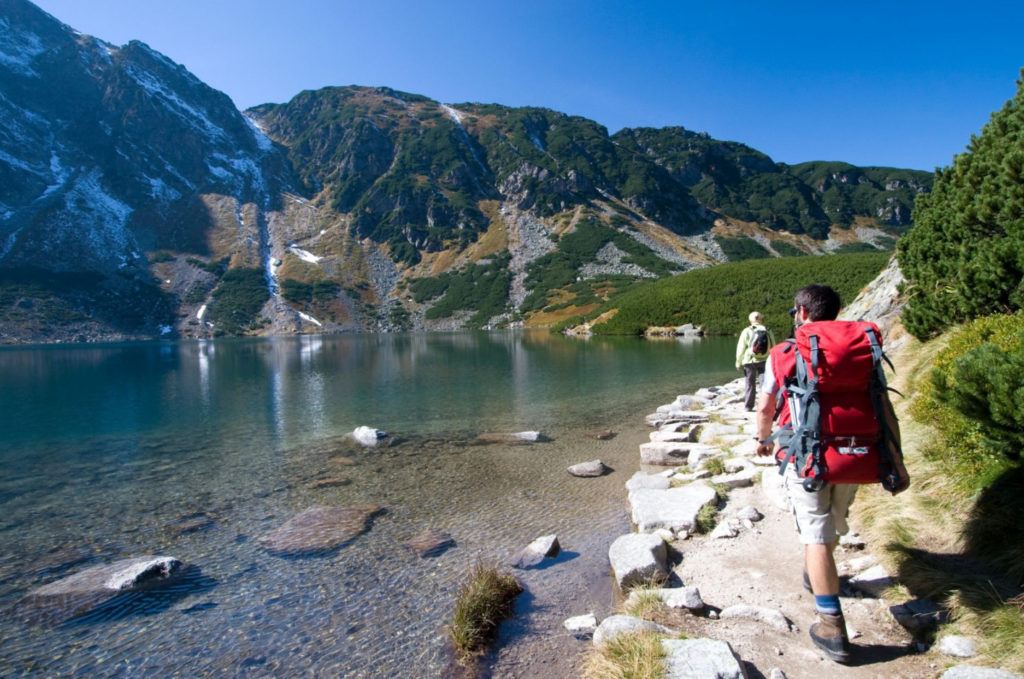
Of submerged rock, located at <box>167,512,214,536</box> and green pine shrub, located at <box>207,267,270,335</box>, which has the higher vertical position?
green pine shrub, located at <box>207,267,270,335</box>

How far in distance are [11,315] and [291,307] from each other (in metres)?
67.8

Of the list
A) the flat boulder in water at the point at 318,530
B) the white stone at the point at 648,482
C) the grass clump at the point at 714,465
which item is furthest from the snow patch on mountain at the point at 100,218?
the grass clump at the point at 714,465

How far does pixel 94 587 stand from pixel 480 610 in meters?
6.40

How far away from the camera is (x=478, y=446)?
55.9 ft

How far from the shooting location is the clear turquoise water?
A: 21.8 feet

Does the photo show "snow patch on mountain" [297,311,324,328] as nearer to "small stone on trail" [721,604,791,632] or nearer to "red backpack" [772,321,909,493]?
"small stone on trail" [721,604,791,632]

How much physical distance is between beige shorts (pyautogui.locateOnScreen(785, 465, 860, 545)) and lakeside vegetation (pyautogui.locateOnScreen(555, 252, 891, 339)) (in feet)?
259

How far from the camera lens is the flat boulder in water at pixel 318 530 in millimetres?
9531

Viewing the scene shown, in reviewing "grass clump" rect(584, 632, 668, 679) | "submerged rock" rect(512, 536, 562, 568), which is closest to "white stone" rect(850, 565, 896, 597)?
"grass clump" rect(584, 632, 668, 679)

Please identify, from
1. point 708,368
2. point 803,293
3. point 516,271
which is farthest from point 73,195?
point 803,293

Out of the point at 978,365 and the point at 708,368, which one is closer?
the point at 978,365

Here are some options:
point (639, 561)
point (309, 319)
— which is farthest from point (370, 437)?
point (309, 319)

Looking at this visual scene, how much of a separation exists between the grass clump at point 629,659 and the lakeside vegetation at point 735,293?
261 feet

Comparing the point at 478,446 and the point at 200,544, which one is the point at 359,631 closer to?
the point at 200,544
